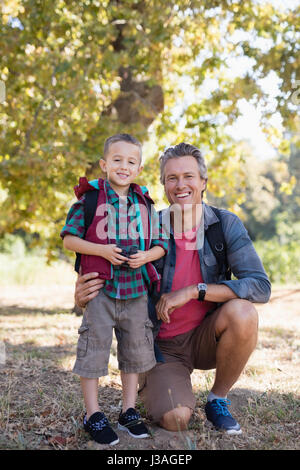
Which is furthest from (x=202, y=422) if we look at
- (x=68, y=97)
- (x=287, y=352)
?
(x=68, y=97)

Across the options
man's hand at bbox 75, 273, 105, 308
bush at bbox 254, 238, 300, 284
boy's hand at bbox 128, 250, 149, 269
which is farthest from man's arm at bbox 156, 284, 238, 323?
bush at bbox 254, 238, 300, 284

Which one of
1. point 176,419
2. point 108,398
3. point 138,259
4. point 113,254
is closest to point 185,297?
point 138,259

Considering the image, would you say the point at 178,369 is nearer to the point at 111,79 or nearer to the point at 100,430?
the point at 100,430

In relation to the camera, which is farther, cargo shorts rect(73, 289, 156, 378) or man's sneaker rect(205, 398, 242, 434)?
man's sneaker rect(205, 398, 242, 434)

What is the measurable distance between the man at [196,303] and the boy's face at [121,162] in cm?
42

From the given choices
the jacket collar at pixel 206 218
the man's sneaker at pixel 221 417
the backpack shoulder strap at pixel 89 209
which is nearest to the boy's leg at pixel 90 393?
the man's sneaker at pixel 221 417

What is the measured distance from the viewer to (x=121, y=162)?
8.29 feet

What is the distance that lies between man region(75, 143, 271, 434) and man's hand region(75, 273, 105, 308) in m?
0.01

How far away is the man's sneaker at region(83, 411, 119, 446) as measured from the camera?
225 centimetres

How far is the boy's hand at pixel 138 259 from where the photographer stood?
2.40 m

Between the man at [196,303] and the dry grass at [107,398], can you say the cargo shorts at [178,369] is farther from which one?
the dry grass at [107,398]

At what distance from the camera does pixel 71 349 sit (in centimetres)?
459

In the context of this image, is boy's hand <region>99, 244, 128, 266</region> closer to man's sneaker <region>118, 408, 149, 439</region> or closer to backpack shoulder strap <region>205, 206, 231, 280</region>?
backpack shoulder strap <region>205, 206, 231, 280</region>
